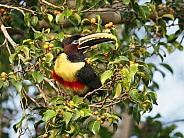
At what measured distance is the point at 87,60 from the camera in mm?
3693

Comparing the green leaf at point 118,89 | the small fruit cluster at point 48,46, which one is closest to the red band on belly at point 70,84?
the small fruit cluster at point 48,46

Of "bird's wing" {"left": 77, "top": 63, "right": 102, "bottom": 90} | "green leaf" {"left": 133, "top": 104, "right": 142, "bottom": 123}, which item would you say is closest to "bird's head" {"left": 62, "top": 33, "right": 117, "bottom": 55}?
"bird's wing" {"left": 77, "top": 63, "right": 102, "bottom": 90}

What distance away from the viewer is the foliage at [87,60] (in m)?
3.04

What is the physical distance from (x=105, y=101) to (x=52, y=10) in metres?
1.10

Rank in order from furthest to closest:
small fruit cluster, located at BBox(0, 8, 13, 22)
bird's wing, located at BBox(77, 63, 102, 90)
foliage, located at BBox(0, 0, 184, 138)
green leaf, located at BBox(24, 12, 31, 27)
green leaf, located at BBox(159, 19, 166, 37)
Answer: green leaf, located at BBox(159, 19, 166, 37)
small fruit cluster, located at BBox(0, 8, 13, 22)
green leaf, located at BBox(24, 12, 31, 27)
bird's wing, located at BBox(77, 63, 102, 90)
foliage, located at BBox(0, 0, 184, 138)

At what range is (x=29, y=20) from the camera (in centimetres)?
378

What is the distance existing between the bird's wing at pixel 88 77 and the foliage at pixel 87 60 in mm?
78

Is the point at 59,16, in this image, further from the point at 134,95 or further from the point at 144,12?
the point at 134,95

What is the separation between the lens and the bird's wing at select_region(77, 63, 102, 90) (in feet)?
11.8

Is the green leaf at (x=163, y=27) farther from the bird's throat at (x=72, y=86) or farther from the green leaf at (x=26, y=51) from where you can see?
the green leaf at (x=26, y=51)

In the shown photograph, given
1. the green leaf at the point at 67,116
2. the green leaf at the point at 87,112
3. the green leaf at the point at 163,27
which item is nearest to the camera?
the green leaf at the point at 67,116

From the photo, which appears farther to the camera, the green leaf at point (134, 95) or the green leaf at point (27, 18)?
the green leaf at point (27, 18)

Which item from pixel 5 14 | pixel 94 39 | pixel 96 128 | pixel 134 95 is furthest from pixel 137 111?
pixel 5 14

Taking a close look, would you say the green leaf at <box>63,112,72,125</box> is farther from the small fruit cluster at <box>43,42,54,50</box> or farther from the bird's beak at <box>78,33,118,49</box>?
the bird's beak at <box>78,33,118,49</box>
